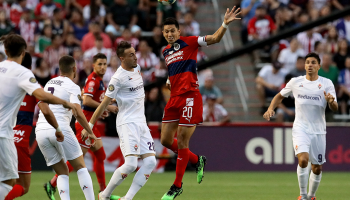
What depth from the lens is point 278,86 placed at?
1689cm

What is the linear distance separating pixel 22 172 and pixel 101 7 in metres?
12.4

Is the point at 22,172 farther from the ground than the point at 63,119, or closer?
closer

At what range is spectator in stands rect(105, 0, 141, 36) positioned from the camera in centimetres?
1867

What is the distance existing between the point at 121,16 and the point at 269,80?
561cm

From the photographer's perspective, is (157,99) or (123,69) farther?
(157,99)

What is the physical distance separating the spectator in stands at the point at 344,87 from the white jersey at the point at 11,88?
39.8 feet

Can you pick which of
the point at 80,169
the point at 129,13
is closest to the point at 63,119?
the point at 80,169

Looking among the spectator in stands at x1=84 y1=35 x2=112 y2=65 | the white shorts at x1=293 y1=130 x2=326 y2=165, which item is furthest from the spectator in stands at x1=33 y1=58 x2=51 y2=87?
the white shorts at x1=293 y1=130 x2=326 y2=165

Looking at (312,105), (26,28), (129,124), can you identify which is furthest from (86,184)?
(26,28)

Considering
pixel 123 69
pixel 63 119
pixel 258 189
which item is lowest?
pixel 258 189

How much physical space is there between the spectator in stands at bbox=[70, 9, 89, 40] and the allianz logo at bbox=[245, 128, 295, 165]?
283 inches

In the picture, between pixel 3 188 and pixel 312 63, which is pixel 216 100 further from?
pixel 3 188

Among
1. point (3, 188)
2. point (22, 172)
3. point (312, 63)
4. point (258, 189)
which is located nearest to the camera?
point (3, 188)

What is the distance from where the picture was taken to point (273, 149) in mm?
Answer: 15195
